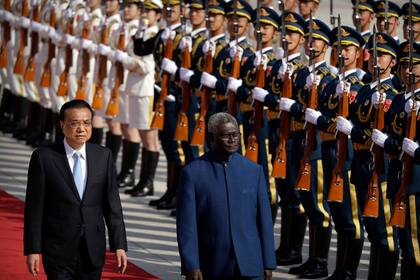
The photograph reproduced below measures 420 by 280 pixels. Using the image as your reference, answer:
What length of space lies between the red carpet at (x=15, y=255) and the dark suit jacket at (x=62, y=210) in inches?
101

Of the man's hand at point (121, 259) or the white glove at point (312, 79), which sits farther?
the white glove at point (312, 79)

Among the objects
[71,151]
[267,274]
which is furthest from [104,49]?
[267,274]

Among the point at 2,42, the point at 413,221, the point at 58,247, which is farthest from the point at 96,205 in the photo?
the point at 2,42

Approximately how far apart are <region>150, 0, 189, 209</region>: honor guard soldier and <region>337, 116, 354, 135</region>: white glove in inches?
122

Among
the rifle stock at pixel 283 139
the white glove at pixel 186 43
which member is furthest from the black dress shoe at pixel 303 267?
the white glove at pixel 186 43

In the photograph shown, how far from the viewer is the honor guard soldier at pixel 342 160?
1056 centimetres

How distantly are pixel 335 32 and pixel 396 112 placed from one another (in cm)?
155

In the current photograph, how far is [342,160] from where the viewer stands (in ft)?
34.8

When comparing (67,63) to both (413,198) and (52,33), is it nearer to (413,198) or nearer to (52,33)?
(52,33)

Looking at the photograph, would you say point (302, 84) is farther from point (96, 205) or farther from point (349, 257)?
point (96, 205)

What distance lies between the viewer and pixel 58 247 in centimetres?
800

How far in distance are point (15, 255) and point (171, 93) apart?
277cm

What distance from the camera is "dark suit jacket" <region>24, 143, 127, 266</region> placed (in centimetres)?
798

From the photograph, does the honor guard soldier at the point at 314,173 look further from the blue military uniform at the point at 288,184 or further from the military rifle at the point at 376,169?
the military rifle at the point at 376,169
